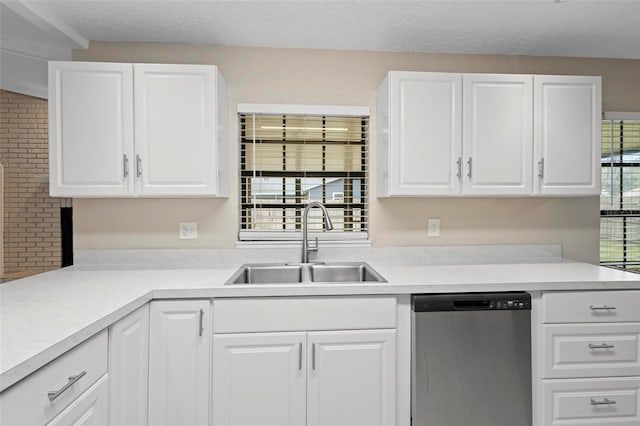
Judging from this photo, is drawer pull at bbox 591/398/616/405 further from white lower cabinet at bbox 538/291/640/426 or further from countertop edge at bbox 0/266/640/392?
countertop edge at bbox 0/266/640/392

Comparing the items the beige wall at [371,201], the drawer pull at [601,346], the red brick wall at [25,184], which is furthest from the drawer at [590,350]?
the red brick wall at [25,184]

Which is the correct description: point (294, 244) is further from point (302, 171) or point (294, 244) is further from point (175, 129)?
point (175, 129)

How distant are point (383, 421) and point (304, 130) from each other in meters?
1.78

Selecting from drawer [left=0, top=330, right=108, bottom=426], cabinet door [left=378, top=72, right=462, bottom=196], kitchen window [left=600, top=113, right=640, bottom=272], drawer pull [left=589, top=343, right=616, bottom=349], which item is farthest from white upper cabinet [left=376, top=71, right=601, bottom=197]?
drawer [left=0, top=330, right=108, bottom=426]

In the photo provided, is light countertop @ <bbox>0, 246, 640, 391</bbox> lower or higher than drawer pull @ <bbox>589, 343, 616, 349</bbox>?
higher

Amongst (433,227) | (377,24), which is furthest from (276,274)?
(377,24)

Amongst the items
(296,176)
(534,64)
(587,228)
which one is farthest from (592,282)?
(296,176)

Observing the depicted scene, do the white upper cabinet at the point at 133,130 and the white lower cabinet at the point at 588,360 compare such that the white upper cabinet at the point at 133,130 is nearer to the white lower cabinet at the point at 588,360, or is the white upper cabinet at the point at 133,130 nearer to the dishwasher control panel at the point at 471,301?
the dishwasher control panel at the point at 471,301

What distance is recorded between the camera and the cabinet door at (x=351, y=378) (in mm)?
1723

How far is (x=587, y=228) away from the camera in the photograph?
8.42ft

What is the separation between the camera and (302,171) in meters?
2.46

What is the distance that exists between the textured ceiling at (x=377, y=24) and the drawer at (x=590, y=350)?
1694mm

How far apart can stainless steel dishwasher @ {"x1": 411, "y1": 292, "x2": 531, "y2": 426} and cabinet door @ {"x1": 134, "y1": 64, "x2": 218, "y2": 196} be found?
139cm

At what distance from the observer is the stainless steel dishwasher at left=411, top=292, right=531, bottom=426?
1.75 metres
